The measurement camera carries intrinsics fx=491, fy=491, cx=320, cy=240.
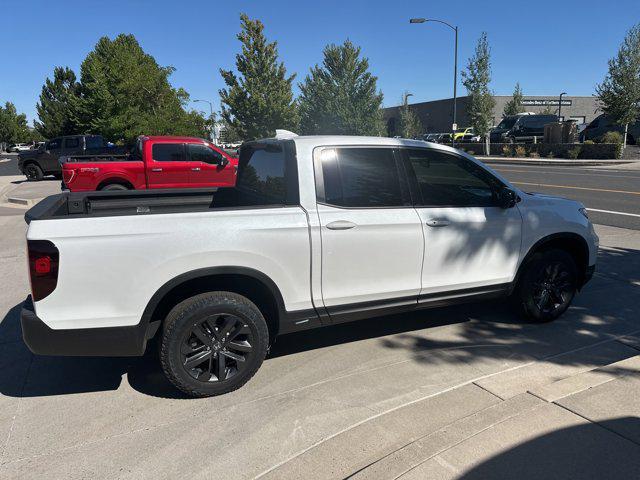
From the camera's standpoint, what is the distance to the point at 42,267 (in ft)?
9.39

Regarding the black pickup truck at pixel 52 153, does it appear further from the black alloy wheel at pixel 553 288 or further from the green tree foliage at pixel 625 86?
the green tree foliage at pixel 625 86

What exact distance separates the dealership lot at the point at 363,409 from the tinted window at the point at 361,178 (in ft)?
4.22

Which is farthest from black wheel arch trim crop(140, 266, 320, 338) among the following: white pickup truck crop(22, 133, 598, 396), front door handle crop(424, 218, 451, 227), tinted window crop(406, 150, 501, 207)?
tinted window crop(406, 150, 501, 207)

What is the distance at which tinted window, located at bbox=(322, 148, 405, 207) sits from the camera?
3.61 meters

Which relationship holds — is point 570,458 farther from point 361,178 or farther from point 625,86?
point 625,86

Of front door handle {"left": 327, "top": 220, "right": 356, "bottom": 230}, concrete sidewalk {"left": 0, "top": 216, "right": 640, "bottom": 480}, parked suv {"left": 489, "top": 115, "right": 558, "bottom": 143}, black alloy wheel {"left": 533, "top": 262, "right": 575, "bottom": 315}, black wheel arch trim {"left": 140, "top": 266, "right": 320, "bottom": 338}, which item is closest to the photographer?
concrete sidewalk {"left": 0, "top": 216, "right": 640, "bottom": 480}

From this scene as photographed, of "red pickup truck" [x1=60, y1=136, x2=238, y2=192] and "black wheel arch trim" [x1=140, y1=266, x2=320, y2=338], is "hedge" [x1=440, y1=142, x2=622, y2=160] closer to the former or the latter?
"red pickup truck" [x1=60, y1=136, x2=238, y2=192]

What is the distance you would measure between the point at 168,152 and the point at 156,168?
1.59 feet

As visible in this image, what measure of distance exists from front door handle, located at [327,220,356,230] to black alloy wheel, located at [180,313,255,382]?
90 cm

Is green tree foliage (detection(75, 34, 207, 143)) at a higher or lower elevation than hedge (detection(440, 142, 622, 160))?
higher

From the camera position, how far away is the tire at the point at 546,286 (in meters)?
4.41

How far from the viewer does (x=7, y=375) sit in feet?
12.3

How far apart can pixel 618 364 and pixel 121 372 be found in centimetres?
369

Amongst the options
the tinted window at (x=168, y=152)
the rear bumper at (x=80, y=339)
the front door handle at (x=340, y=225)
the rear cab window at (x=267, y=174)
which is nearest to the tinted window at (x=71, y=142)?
the tinted window at (x=168, y=152)
